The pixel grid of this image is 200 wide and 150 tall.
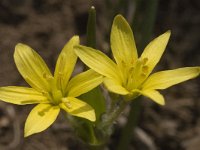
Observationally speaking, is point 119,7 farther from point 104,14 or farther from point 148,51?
point 148,51

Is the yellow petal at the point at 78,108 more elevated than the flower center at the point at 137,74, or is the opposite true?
the flower center at the point at 137,74

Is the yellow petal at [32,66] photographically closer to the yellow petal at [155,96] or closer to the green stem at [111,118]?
the green stem at [111,118]

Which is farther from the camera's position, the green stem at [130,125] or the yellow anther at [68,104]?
the green stem at [130,125]

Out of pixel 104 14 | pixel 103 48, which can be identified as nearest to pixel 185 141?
pixel 103 48

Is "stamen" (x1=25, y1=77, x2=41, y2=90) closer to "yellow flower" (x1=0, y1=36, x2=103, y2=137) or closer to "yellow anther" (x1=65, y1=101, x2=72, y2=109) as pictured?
"yellow flower" (x1=0, y1=36, x2=103, y2=137)

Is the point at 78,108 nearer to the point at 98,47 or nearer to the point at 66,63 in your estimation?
the point at 66,63

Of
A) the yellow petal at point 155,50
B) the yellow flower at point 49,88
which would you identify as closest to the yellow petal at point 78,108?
the yellow flower at point 49,88

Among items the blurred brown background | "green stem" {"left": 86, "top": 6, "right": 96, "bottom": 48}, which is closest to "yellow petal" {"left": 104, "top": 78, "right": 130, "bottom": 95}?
"green stem" {"left": 86, "top": 6, "right": 96, "bottom": 48}
